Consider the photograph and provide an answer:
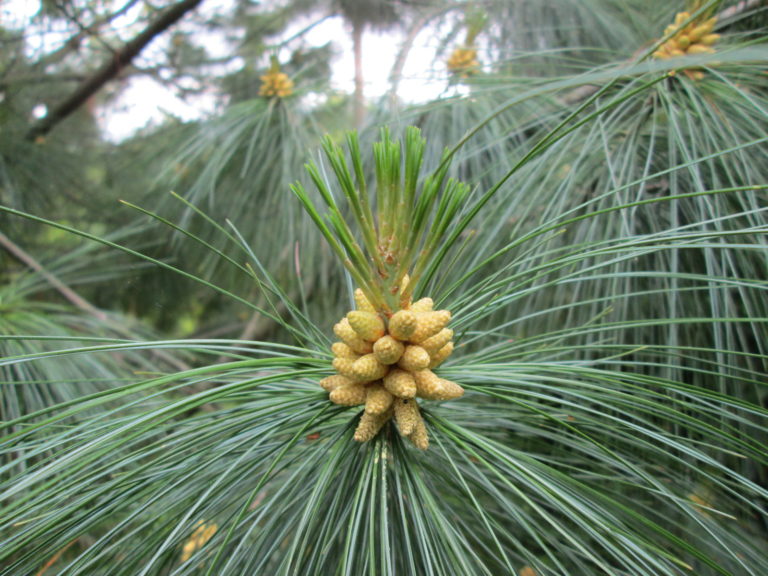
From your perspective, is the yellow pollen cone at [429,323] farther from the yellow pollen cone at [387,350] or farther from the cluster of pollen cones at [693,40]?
the cluster of pollen cones at [693,40]

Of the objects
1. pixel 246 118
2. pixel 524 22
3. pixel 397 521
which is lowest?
pixel 397 521

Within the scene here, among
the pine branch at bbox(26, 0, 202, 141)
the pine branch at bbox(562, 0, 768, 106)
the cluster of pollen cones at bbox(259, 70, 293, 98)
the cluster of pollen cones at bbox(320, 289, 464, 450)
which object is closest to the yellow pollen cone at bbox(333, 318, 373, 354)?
the cluster of pollen cones at bbox(320, 289, 464, 450)

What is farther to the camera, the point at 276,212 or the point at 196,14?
the point at 196,14

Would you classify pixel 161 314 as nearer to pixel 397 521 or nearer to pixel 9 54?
pixel 9 54

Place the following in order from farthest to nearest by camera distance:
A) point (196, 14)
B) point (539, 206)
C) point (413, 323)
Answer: point (196, 14), point (539, 206), point (413, 323)

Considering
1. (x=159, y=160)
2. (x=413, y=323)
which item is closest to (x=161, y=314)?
(x=159, y=160)

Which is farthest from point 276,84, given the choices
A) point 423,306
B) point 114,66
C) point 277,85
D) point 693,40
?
point 423,306

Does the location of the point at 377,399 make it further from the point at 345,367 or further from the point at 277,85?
the point at 277,85
